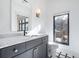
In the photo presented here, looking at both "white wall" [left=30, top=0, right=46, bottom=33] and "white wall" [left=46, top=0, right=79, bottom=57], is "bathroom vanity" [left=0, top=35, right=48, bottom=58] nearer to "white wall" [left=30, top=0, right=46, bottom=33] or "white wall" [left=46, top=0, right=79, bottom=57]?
"white wall" [left=30, top=0, right=46, bottom=33]

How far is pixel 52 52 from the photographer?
8.95 ft

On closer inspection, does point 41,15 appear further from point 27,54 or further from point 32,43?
point 27,54

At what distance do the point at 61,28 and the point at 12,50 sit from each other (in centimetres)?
234

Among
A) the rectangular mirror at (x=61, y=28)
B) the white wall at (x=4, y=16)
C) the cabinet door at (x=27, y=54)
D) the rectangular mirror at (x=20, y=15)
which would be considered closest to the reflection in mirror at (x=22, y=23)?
the rectangular mirror at (x=20, y=15)

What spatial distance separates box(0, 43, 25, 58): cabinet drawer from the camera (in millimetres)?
1065

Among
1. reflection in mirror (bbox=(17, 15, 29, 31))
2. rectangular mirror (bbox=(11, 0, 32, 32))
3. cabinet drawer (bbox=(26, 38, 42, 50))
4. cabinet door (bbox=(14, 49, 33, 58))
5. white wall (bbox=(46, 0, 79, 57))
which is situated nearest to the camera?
cabinet door (bbox=(14, 49, 33, 58))

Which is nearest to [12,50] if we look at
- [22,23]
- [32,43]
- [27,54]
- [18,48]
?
[18,48]

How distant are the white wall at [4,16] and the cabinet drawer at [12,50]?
0.67m

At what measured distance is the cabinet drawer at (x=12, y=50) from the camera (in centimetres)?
107

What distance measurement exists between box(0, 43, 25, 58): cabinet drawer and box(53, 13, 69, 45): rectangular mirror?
6.57 feet

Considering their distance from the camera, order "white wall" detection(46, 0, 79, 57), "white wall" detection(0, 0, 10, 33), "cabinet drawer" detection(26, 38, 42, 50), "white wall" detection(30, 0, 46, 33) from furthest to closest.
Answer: "white wall" detection(30, 0, 46, 33)
"white wall" detection(46, 0, 79, 57)
"white wall" detection(0, 0, 10, 33)
"cabinet drawer" detection(26, 38, 42, 50)

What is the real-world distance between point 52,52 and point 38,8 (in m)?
1.65

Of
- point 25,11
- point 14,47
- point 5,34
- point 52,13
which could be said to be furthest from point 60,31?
point 14,47

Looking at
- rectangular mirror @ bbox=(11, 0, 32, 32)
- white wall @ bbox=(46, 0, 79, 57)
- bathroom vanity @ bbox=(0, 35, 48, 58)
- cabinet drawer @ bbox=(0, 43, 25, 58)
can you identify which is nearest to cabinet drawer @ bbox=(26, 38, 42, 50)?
bathroom vanity @ bbox=(0, 35, 48, 58)
